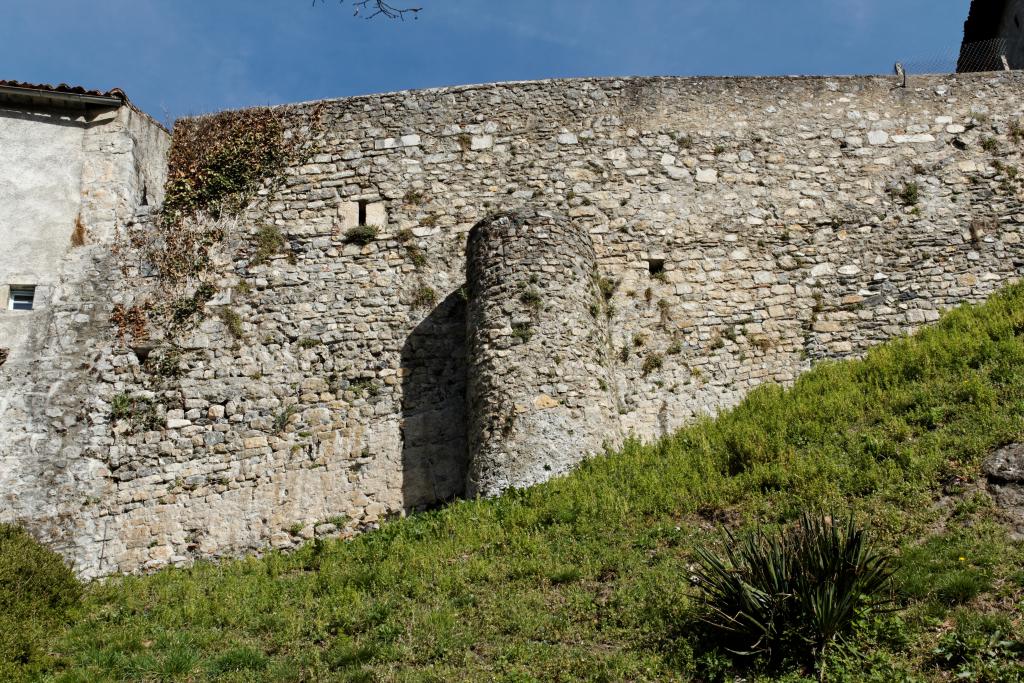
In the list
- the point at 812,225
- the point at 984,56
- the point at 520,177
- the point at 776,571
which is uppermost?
the point at 984,56

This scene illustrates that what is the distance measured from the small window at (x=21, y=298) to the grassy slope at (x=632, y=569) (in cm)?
448

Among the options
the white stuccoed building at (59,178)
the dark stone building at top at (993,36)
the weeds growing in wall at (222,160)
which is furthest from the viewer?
the dark stone building at top at (993,36)

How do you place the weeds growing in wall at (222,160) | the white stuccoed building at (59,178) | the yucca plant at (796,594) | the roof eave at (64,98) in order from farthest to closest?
the weeds growing in wall at (222,160)
the roof eave at (64,98)
the white stuccoed building at (59,178)
the yucca plant at (796,594)

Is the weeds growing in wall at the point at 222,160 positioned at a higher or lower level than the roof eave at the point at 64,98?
lower

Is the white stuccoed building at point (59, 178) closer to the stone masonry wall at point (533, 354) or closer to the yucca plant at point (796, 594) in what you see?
the stone masonry wall at point (533, 354)

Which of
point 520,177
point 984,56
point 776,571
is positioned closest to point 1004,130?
point 984,56

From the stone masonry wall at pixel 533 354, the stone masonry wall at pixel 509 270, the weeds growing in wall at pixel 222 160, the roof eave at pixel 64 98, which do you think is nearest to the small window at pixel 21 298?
the stone masonry wall at pixel 509 270

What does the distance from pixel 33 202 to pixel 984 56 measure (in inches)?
622

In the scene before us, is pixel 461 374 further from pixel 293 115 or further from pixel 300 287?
pixel 293 115

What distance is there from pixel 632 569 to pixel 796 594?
1.92 meters

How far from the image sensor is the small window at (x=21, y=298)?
1227 cm

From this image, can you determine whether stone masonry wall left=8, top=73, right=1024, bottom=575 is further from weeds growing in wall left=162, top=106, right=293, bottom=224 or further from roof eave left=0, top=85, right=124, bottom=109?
roof eave left=0, top=85, right=124, bottom=109

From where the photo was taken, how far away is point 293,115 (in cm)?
1387

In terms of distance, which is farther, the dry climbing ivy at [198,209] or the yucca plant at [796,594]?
the dry climbing ivy at [198,209]
